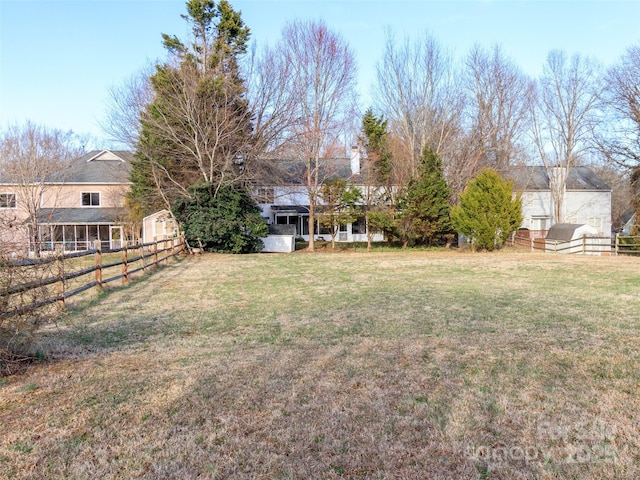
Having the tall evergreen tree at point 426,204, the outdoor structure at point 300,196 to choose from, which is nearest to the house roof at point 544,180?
the tall evergreen tree at point 426,204

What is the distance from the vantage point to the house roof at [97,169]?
101 feet

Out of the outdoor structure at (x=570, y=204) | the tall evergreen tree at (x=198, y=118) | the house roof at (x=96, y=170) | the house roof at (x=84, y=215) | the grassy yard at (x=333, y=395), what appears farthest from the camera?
the outdoor structure at (x=570, y=204)

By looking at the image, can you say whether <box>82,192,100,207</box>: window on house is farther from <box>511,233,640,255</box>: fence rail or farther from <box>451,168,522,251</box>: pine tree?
<box>511,233,640,255</box>: fence rail

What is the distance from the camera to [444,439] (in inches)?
114

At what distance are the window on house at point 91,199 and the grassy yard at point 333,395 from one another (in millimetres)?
27034

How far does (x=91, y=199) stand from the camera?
A: 102 feet

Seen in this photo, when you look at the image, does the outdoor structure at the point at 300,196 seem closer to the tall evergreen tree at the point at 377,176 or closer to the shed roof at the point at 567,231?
the tall evergreen tree at the point at 377,176

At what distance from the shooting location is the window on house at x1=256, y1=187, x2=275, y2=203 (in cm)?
2596

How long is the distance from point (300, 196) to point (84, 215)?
49.6 ft

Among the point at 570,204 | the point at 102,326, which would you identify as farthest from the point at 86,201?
the point at 570,204

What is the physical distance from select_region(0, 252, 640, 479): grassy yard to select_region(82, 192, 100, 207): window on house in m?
27.0

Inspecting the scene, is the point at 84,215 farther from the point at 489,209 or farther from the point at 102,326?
the point at 102,326

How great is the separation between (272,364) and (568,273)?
12023 millimetres

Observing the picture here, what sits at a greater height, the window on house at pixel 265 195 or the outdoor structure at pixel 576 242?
the window on house at pixel 265 195
